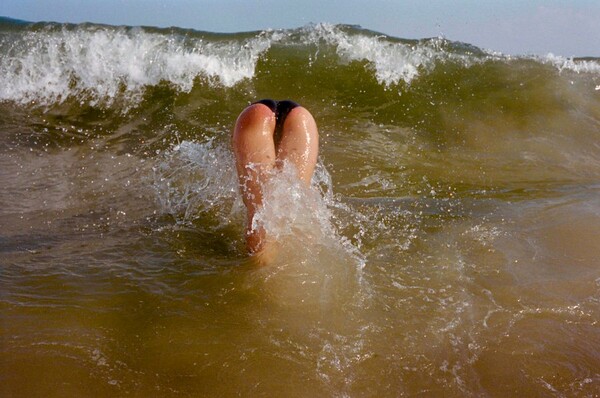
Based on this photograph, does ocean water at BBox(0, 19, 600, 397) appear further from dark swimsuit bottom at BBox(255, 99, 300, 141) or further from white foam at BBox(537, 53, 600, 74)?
white foam at BBox(537, 53, 600, 74)

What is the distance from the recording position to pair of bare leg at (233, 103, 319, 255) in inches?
114

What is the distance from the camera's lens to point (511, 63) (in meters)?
7.46

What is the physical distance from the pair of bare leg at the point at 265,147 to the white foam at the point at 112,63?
13.7ft

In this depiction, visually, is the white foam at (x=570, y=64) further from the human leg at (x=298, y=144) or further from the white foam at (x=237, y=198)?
the human leg at (x=298, y=144)

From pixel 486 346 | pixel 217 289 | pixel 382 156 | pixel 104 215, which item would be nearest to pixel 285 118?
pixel 217 289

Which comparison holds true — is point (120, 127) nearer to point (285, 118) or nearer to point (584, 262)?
point (285, 118)

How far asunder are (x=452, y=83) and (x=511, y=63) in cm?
102

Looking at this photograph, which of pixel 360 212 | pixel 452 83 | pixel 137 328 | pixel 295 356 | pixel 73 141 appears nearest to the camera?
pixel 295 356

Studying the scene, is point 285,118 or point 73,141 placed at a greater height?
point 285,118

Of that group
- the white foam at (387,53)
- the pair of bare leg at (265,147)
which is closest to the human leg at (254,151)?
the pair of bare leg at (265,147)

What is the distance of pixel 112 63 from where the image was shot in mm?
7176

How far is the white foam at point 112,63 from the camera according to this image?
274 inches

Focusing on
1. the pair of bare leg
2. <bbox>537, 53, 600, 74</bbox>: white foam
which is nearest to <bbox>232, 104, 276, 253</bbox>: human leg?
the pair of bare leg

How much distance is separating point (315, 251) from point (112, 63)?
546 cm
